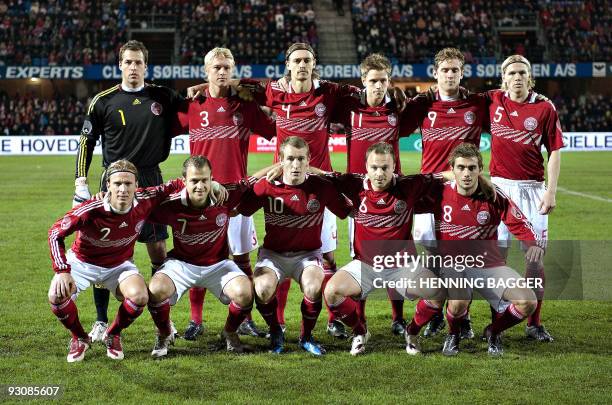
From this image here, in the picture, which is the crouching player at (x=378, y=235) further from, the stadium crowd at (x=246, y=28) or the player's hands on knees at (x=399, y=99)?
the stadium crowd at (x=246, y=28)

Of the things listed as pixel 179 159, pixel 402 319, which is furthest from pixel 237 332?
pixel 179 159

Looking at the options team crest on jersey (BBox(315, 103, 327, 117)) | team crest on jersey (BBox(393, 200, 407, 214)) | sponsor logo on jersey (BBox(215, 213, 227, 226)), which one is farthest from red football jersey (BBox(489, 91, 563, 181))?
sponsor logo on jersey (BBox(215, 213, 227, 226))

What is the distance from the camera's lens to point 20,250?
9664 millimetres

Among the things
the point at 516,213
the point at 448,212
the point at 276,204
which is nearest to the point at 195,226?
the point at 276,204

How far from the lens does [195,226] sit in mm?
5598

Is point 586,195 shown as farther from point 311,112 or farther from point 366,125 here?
point 311,112

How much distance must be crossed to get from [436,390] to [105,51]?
28305 millimetres

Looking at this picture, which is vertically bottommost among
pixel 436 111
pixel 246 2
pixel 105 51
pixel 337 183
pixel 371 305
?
pixel 371 305

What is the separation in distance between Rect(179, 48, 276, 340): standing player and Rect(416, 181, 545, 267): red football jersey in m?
1.45

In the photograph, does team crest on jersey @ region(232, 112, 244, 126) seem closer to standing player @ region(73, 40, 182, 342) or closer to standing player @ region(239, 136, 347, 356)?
standing player @ region(73, 40, 182, 342)

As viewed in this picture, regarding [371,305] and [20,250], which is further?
[20,250]

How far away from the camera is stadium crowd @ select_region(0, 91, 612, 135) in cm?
2881

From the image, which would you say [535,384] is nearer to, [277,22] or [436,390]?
[436,390]

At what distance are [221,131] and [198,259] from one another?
108cm
